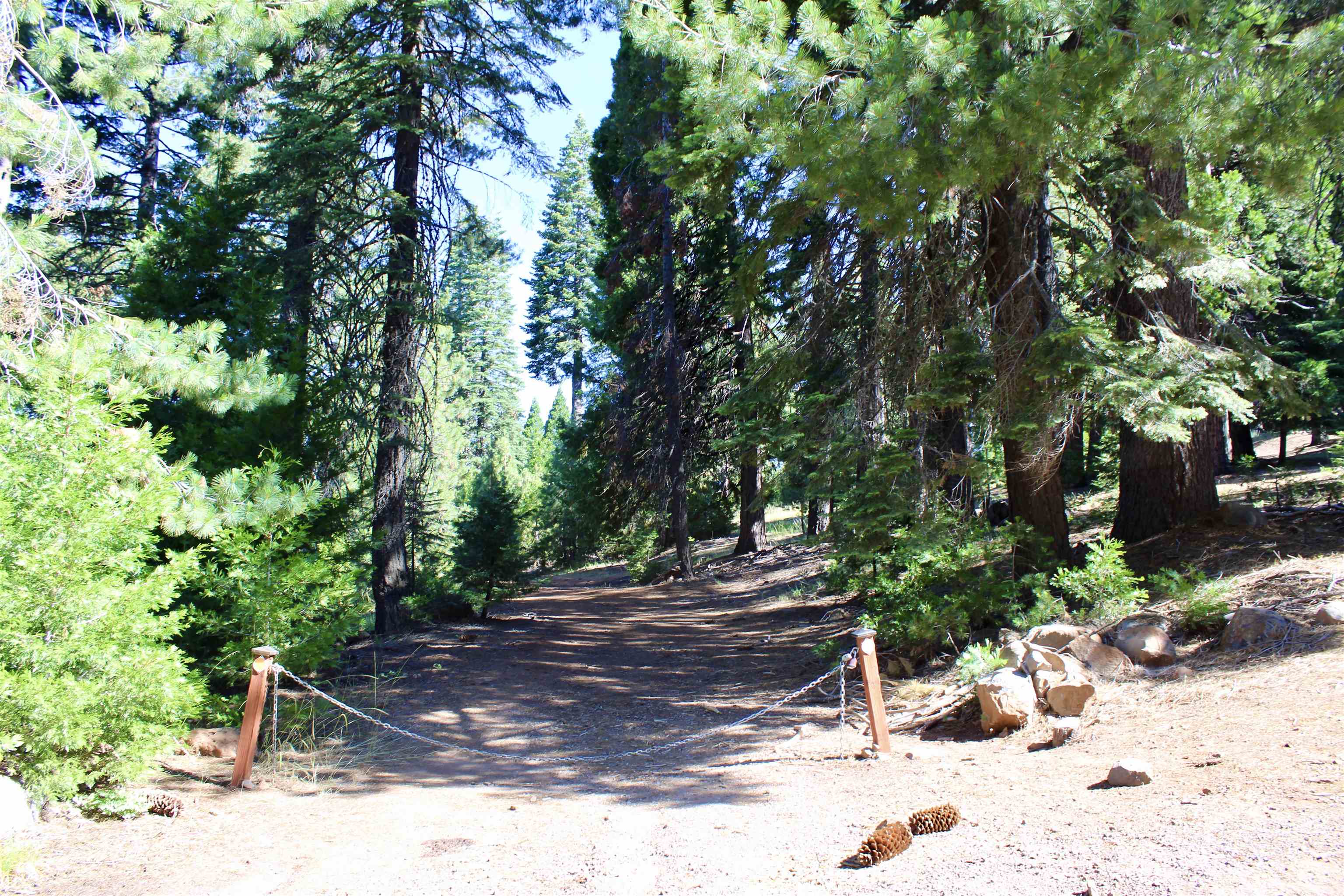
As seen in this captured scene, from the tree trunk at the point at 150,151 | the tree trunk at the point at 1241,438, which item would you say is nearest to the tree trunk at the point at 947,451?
the tree trunk at the point at 150,151

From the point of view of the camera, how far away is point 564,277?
49656 mm

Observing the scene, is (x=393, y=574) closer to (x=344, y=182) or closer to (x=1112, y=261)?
(x=344, y=182)

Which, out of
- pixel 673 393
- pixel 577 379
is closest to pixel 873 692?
pixel 673 393

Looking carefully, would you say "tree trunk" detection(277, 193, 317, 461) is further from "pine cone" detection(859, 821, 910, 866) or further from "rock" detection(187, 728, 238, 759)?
"pine cone" detection(859, 821, 910, 866)

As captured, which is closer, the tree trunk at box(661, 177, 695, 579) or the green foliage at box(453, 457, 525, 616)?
the green foliage at box(453, 457, 525, 616)

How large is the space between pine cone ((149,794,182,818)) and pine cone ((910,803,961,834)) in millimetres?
4390

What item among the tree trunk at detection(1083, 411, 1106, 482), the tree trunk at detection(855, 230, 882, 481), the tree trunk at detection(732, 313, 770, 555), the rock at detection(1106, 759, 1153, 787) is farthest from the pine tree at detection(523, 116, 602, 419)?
the rock at detection(1106, 759, 1153, 787)

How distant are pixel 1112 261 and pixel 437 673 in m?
8.30

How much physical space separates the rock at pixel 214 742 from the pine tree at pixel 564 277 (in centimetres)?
4213

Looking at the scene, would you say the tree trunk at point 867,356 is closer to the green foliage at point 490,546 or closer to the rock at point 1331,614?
the rock at point 1331,614

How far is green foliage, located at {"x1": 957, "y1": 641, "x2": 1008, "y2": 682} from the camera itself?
6.88 m

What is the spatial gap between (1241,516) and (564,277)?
4397 centimetres

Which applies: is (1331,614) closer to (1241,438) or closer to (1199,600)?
(1199,600)

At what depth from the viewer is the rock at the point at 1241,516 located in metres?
8.86
